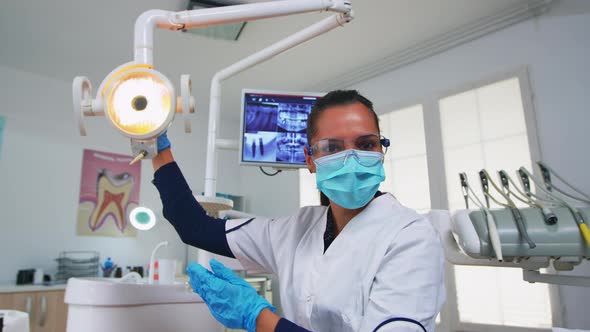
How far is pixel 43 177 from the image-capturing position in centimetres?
323

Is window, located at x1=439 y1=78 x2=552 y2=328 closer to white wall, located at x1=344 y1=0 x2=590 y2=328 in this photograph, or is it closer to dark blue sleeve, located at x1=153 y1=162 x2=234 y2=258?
white wall, located at x1=344 y1=0 x2=590 y2=328

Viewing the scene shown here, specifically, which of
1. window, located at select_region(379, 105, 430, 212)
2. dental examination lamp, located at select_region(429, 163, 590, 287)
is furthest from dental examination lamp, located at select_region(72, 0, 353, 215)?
window, located at select_region(379, 105, 430, 212)

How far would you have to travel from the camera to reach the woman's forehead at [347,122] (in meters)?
0.95

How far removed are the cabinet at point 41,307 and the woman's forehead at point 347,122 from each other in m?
2.61

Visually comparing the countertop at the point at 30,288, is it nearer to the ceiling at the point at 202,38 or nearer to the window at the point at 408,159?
the ceiling at the point at 202,38

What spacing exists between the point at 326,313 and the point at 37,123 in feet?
11.2

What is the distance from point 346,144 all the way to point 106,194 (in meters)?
3.20

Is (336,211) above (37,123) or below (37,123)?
below

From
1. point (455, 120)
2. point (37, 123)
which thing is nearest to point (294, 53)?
point (455, 120)

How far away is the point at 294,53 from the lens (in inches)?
124

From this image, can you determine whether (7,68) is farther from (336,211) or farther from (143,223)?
(336,211)

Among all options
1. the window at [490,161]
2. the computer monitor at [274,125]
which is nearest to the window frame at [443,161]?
the window at [490,161]

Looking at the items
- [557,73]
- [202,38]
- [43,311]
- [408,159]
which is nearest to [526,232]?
[557,73]

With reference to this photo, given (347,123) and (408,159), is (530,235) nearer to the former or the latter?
(347,123)
